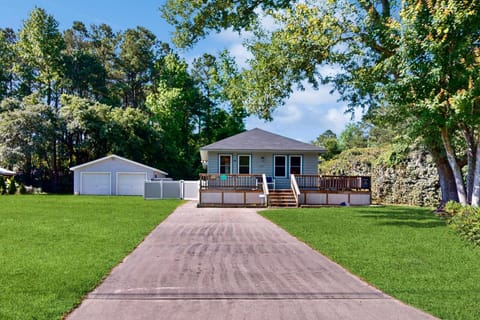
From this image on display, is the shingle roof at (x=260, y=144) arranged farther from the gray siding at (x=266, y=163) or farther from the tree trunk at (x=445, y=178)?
the tree trunk at (x=445, y=178)

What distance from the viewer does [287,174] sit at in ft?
74.0

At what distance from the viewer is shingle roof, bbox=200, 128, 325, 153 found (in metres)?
21.8

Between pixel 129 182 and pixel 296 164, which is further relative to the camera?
pixel 129 182

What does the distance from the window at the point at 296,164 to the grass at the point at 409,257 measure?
32.6 feet

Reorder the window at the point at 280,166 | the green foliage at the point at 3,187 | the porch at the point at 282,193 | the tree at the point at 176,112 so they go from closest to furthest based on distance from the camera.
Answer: the porch at the point at 282,193, the window at the point at 280,166, the green foliage at the point at 3,187, the tree at the point at 176,112

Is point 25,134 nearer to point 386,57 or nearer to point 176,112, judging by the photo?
point 176,112

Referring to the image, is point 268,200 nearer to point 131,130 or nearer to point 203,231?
point 203,231

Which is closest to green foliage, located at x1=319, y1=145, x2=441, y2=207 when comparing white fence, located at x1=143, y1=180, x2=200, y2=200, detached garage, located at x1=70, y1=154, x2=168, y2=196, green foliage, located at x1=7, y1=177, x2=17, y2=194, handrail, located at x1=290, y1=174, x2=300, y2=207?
handrail, located at x1=290, y1=174, x2=300, y2=207

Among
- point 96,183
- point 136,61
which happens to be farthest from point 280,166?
point 136,61

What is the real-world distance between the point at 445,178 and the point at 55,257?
14.1m

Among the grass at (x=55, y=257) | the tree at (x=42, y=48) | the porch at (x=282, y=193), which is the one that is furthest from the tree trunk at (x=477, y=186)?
the tree at (x=42, y=48)

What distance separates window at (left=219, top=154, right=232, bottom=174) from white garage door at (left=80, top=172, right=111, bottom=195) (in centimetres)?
1212

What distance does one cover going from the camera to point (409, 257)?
23.4 feet

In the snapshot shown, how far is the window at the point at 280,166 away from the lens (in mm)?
22625
